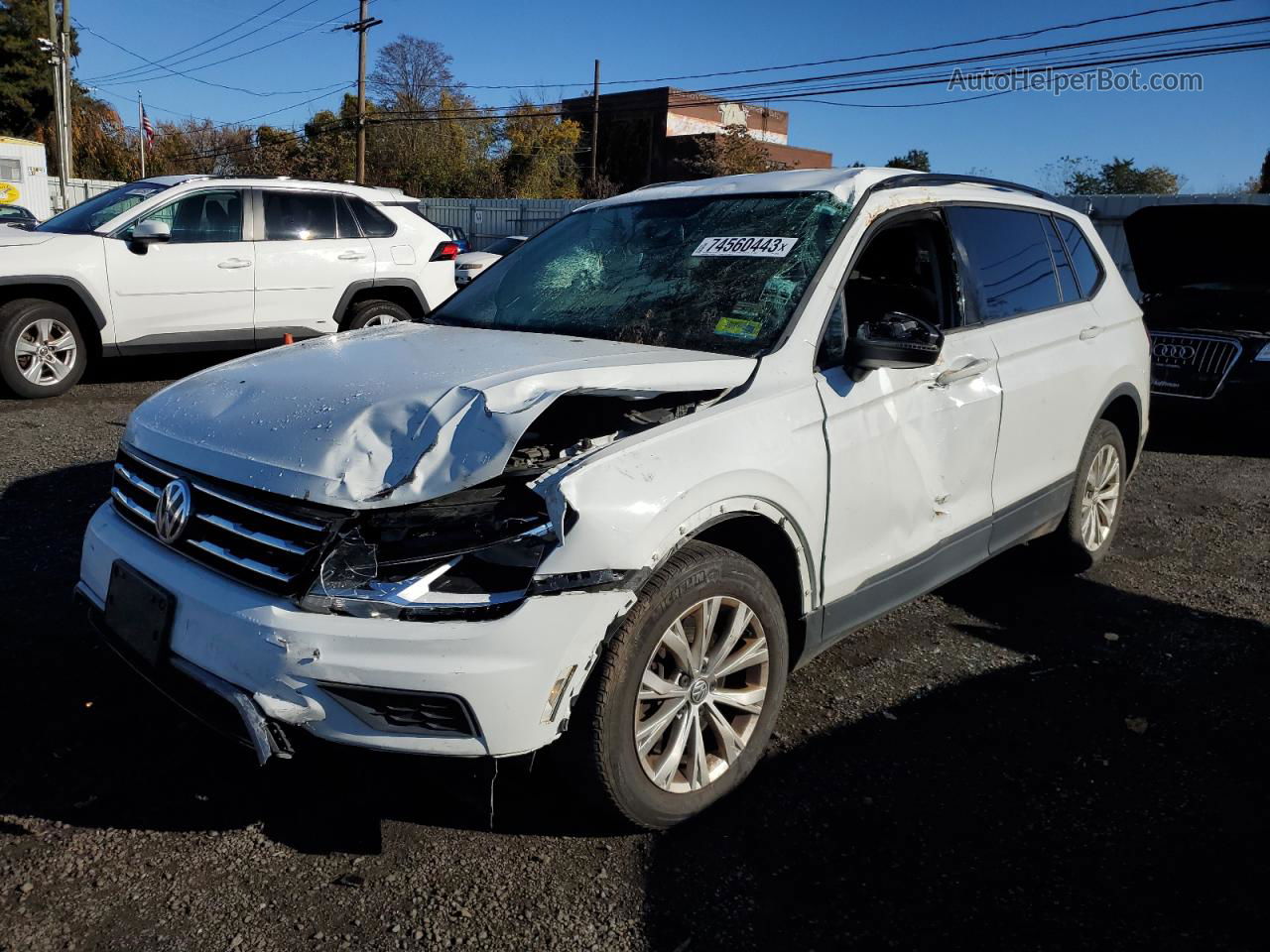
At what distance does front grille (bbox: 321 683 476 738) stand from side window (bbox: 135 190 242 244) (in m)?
7.31

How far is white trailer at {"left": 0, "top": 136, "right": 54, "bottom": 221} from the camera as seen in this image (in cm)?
3114

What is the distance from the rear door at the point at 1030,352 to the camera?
12.6ft

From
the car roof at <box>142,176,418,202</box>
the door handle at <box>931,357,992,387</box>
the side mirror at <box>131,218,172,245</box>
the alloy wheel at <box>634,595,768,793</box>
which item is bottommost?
the alloy wheel at <box>634,595,768,793</box>

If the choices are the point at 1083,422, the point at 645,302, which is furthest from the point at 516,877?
the point at 1083,422

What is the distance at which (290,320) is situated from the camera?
898 centimetres

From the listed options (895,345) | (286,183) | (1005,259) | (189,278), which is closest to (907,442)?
(895,345)

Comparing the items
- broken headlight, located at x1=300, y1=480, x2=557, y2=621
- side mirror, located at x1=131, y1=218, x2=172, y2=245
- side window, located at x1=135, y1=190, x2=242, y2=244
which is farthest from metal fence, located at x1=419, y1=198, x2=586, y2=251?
broken headlight, located at x1=300, y1=480, x2=557, y2=621

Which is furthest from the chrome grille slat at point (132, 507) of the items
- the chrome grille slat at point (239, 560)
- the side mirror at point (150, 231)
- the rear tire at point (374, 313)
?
the rear tire at point (374, 313)

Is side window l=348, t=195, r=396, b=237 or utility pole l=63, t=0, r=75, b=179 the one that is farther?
utility pole l=63, t=0, r=75, b=179

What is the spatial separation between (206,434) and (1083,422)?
11.8ft

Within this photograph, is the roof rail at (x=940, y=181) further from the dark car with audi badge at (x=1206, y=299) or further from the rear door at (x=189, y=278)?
the rear door at (x=189, y=278)

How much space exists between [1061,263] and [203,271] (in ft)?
22.7

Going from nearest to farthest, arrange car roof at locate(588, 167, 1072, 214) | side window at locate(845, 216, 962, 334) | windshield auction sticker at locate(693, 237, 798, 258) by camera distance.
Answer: windshield auction sticker at locate(693, 237, 798, 258), car roof at locate(588, 167, 1072, 214), side window at locate(845, 216, 962, 334)

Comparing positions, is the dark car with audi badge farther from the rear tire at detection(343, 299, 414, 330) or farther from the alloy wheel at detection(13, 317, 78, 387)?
the alloy wheel at detection(13, 317, 78, 387)
